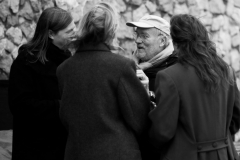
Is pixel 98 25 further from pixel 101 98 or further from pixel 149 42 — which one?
pixel 149 42

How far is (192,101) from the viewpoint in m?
2.67

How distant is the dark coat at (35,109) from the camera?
10.1 feet

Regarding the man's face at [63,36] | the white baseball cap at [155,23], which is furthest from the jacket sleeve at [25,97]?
the white baseball cap at [155,23]

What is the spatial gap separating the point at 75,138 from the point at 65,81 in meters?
0.34

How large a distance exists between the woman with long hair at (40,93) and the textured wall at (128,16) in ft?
5.37

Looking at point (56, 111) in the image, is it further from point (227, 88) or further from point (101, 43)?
point (227, 88)

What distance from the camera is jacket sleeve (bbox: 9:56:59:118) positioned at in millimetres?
3051

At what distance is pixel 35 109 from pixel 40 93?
0.46 feet

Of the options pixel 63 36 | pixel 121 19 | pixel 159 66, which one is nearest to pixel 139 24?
pixel 159 66

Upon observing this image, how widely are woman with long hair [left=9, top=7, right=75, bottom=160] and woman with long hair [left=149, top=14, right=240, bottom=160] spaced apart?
2.60ft

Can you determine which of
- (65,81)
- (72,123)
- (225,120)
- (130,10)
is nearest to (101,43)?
(65,81)

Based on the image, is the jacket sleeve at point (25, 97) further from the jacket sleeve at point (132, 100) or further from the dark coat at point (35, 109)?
the jacket sleeve at point (132, 100)

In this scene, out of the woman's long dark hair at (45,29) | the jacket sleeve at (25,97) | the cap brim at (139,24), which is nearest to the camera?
the jacket sleeve at (25,97)

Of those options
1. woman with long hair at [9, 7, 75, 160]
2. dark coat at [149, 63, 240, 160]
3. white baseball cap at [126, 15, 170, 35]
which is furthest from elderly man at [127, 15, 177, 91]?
dark coat at [149, 63, 240, 160]
